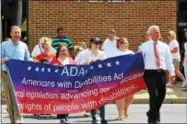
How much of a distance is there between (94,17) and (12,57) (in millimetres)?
8709

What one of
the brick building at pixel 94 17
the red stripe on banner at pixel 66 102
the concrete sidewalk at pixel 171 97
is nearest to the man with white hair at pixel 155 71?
the red stripe on banner at pixel 66 102

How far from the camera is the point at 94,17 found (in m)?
19.5

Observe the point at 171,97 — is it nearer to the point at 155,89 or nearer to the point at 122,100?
the point at 122,100

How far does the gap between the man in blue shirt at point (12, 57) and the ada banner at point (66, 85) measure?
4.5 inches

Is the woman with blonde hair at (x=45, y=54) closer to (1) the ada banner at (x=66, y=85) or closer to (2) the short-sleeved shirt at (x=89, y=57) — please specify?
(2) the short-sleeved shirt at (x=89, y=57)

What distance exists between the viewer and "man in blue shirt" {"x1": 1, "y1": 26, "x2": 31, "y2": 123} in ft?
35.8

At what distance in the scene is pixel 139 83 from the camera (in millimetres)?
11836

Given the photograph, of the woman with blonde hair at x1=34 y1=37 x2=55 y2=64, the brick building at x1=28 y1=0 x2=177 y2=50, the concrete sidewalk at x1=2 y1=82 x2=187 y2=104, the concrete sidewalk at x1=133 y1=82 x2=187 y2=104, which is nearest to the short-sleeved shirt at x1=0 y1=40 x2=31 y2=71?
the woman with blonde hair at x1=34 y1=37 x2=55 y2=64

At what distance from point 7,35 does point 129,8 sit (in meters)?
4.28

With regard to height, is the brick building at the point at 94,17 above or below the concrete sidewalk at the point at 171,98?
above

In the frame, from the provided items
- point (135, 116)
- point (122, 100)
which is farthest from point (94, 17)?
point (122, 100)

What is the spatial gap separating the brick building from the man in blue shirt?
828cm

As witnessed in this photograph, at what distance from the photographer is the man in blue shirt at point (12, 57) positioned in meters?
10.9

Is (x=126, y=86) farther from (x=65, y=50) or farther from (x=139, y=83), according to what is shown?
(x=65, y=50)
